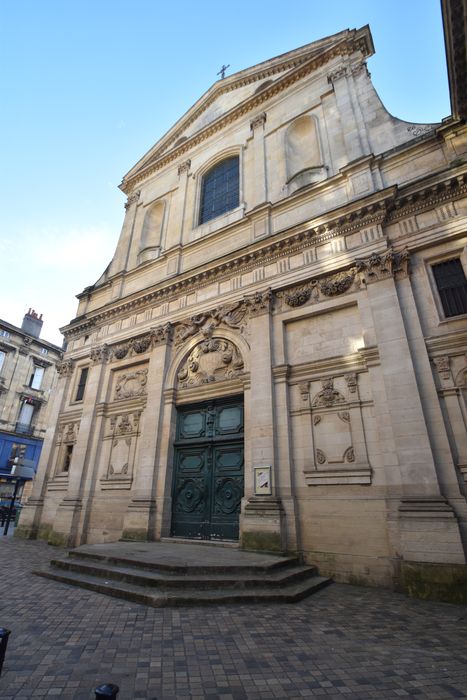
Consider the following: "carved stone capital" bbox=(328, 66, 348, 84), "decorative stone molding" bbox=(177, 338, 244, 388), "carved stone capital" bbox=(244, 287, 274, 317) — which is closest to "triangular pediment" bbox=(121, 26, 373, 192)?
"carved stone capital" bbox=(328, 66, 348, 84)

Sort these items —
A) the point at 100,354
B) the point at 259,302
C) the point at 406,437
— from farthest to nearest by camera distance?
1. the point at 100,354
2. the point at 259,302
3. the point at 406,437

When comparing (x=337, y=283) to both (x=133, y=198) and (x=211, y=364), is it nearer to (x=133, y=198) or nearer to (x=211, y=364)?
(x=211, y=364)

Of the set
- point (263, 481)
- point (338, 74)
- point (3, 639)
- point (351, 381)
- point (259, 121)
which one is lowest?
point (3, 639)

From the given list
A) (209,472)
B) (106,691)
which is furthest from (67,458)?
(106,691)

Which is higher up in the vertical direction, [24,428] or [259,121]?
[259,121]

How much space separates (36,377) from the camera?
3197 centimetres

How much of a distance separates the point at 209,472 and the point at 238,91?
1835 cm

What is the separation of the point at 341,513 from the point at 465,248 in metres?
7.14

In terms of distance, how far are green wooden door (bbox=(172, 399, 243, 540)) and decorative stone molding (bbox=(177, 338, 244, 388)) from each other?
887 millimetres

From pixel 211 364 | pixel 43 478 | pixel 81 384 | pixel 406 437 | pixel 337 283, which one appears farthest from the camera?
pixel 81 384

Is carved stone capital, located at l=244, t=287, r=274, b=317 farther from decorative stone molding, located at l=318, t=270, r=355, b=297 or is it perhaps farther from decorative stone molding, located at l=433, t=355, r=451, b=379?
decorative stone molding, located at l=433, t=355, r=451, b=379

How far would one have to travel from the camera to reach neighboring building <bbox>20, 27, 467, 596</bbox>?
8.02 meters

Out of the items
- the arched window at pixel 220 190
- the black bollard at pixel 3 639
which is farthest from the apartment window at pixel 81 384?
the black bollard at pixel 3 639

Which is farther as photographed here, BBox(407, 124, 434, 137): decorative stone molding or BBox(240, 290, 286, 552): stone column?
BBox(407, 124, 434, 137): decorative stone molding
